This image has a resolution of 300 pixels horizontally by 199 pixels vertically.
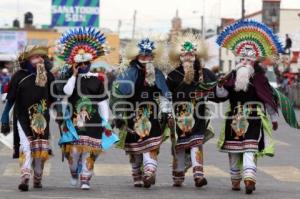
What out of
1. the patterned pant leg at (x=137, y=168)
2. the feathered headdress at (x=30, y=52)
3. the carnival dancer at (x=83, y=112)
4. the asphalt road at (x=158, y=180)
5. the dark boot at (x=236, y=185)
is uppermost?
the feathered headdress at (x=30, y=52)

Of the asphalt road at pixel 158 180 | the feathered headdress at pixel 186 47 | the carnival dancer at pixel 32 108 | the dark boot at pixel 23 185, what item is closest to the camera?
the asphalt road at pixel 158 180

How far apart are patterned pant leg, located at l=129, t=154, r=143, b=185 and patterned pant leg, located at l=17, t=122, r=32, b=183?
4.71ft

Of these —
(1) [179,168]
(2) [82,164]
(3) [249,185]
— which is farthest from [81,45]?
(3) [249,185]

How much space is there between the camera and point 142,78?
39.6ft

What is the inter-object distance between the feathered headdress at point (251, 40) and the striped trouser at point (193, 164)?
4.64ft

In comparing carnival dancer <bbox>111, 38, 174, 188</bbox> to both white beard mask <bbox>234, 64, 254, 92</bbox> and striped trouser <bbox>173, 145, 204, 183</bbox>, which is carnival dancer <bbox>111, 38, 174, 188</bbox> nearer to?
striped trouser <bbox>173, 145, 204, 183</bbox>

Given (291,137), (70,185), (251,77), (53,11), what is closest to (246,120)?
(251,77)

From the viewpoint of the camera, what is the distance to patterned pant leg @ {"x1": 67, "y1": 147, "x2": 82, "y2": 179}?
1170 cm

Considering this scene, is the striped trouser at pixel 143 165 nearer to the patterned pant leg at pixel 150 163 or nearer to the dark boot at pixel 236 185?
the patterned pant leg at pixel 150 163

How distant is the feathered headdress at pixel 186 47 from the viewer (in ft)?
40.3

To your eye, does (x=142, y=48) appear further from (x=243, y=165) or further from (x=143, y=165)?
(x=243, y=165)

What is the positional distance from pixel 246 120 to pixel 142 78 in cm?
148

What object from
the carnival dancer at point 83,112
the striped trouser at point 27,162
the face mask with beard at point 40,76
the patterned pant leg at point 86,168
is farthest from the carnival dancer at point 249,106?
the striped trouser at point 27,162

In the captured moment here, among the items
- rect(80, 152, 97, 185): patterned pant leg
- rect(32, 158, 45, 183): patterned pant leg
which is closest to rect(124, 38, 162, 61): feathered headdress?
rect(80, 152, 97, 185): patterned pant leg
